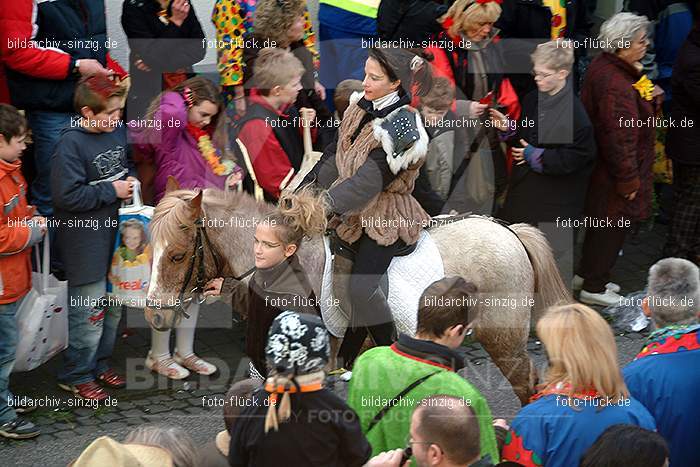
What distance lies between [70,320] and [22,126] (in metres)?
1.44

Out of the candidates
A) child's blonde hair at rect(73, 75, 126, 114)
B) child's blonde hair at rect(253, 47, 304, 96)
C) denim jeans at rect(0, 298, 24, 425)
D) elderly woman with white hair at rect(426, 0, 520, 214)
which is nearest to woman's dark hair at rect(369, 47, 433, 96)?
child's blonde hair at rect(253, 47, 304, 96)

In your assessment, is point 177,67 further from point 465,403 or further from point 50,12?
point 465,403

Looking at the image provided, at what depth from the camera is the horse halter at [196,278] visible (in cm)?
698

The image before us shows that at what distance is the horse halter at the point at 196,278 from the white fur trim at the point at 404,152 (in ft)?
3.70

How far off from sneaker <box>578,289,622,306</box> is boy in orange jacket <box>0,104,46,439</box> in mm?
4715

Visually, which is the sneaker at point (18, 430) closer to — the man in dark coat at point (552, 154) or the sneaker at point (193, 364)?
the sneaker at point (193, 364)

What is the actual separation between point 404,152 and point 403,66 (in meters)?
0.57

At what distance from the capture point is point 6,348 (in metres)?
7.16

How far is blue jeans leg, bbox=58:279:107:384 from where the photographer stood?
7629 millimetres

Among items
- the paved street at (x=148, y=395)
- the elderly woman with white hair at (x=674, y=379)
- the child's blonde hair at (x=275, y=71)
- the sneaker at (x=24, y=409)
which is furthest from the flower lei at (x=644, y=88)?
the sneaker at (x=24, y=409)

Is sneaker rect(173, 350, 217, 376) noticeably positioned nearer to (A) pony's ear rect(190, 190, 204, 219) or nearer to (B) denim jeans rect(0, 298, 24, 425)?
(B) denim jeans rect(0, 298, 24, 425)

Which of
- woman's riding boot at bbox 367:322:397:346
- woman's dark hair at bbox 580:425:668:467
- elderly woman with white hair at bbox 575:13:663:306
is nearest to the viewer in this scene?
woman's dark hair at bbox 580:425:668:467

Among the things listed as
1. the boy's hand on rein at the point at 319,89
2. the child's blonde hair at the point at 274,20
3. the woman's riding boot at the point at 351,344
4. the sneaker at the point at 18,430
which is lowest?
the sneaker at the point at 18,430

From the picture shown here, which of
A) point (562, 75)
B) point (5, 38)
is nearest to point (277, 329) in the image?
point (5, 38)
